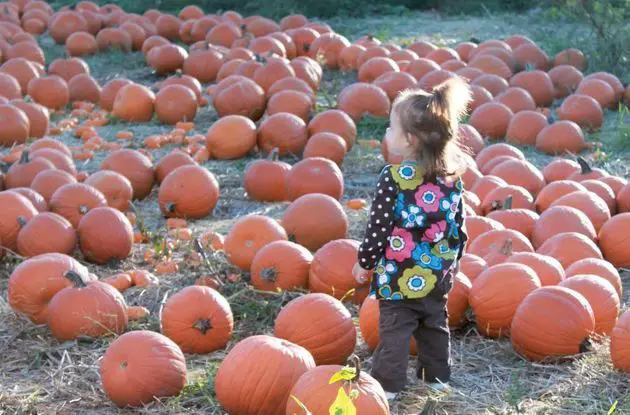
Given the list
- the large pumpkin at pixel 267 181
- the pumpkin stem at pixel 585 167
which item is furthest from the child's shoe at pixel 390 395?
the large pumpkin at pixel 267 181

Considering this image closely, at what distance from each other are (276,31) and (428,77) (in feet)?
12.3

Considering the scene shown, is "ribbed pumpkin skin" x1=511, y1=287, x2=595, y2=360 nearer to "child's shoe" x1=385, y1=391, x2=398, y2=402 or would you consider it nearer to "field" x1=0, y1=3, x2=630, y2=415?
"field" x1=0, y1=3, x2=630, y2=415

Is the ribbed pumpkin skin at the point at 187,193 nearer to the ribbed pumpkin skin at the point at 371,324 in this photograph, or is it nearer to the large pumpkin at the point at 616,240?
the ribbed pumpkin skin at the point at 371,324

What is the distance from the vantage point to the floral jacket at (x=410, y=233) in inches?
160

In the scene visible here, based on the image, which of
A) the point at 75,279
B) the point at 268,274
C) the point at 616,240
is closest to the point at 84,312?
the point at 75,279

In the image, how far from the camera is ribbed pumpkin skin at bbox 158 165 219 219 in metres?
6.70

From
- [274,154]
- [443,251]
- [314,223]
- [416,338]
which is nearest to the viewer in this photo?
[443,251]

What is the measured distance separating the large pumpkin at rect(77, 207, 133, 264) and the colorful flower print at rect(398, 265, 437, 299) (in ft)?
7.68

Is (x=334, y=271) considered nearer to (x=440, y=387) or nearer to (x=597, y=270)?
(x=440, y=387)

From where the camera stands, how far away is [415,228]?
13.5 ft

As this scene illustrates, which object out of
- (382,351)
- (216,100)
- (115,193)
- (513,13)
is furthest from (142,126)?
(513,13)

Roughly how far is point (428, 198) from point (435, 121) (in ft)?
1.08

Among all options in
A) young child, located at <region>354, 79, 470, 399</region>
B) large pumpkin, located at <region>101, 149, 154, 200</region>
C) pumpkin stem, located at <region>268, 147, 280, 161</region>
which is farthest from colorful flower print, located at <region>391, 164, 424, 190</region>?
large pumpkin, located at <region>101, 149, 154, 200</region>

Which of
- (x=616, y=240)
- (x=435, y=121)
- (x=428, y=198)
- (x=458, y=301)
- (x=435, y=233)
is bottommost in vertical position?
(x=458, y=301)
